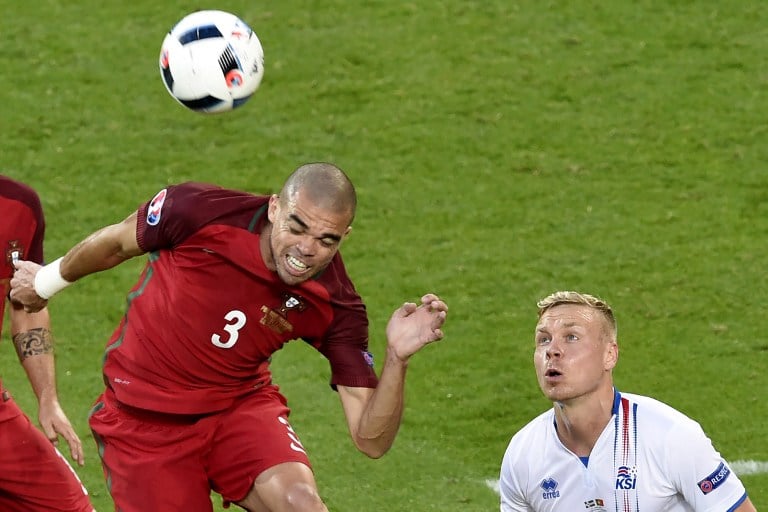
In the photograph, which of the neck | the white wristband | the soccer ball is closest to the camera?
the neck

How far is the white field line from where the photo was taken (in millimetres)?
7875

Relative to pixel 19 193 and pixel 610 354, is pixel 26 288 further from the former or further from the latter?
pixel 610 354

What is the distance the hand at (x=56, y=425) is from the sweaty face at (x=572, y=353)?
2.11m

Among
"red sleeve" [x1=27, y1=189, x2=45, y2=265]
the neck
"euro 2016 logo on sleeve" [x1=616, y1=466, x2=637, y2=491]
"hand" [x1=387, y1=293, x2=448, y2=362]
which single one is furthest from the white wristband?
"euro 2016 logo on sleeve" [x1=616, y1=466, x2=637, y2=491]

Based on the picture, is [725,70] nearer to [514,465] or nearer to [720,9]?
[720,9]

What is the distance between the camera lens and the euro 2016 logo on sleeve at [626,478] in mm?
5695

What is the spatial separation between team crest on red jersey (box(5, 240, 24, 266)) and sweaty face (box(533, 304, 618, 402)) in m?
2.37

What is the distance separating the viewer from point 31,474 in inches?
257

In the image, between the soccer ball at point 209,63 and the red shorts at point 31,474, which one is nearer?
the red shorts at point 31,474

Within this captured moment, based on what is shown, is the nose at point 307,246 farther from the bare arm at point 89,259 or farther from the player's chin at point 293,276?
the bare arm at point 89,259

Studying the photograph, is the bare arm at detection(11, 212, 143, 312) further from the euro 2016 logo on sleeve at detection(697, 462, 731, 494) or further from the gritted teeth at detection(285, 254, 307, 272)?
the euro 2016 logo on sleeve at detection(697, 462, 731, 494)

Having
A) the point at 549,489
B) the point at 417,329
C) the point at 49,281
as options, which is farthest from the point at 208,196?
the point at 549,489

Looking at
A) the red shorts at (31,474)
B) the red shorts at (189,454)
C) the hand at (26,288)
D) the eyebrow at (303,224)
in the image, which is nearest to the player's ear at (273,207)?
the eyebrow at (303,224)

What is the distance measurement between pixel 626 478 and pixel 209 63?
9.59ft
